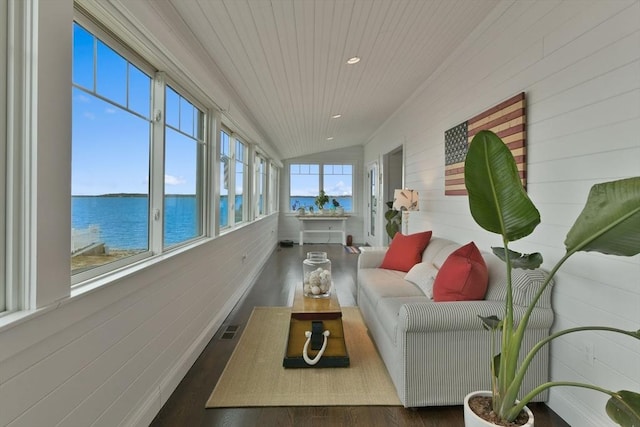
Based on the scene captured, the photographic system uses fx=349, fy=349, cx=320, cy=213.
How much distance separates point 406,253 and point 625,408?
2.61 metres

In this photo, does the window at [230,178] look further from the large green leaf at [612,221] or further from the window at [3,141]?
the large green leaf at [612,221]

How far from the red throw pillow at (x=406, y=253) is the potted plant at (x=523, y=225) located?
6.75 feet

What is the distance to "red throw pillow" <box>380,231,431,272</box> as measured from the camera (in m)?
3.71

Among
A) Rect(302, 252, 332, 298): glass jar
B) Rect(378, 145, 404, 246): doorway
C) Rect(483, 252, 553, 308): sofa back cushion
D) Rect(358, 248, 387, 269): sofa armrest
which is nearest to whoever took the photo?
Rect(483, 252, 553, 308): sofa back cushion

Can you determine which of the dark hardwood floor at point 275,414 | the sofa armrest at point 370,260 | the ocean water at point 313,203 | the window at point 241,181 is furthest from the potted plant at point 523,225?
the ocean water at point 313,203

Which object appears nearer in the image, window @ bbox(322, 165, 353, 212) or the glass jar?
the glass jar

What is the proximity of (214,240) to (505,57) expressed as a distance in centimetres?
297

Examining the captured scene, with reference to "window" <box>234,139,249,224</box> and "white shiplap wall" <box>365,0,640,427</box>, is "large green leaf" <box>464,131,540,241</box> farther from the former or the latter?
"window" <box>234,139,249,224</box>

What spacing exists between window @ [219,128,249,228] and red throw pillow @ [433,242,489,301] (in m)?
2.52

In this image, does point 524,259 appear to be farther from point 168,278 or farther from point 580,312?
point 168,278

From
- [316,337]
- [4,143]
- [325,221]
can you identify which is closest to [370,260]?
[316,337]

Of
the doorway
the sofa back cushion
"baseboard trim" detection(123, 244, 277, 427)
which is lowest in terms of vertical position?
"baseboard trim" detection(123, 244, 277, 427)

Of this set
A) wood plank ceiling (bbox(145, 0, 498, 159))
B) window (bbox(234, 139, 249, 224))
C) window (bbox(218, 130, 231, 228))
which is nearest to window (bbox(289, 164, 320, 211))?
window (bbox(234, 139, 249, 224))

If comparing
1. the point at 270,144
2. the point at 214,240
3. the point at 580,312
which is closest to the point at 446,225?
the point at 580,312
